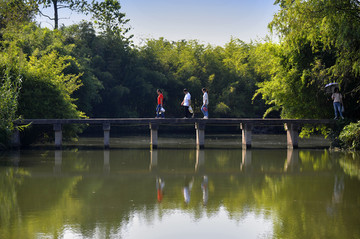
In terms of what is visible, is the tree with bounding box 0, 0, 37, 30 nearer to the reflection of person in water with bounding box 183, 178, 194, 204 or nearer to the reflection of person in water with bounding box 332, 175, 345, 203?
the reflection of person in water with bounding box 183, 178, 194, 204

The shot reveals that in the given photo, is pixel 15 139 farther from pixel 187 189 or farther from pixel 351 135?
pixel 351 135

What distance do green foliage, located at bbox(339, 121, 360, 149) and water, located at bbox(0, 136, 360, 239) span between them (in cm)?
250

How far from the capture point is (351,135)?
2417 cm

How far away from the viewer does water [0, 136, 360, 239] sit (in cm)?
966

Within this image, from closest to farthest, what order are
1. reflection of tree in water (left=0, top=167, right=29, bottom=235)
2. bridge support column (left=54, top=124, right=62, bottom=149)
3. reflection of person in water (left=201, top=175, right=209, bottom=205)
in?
reflection of tree in water (left=0, top=167, right=29, bottom=235), reflection of person in water (left=201, top=175, right=209, bottom=205), bridge support column (left=54, top=124, right=62, bottom=149)

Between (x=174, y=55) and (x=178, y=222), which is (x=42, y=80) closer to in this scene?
(x=178, y=222)

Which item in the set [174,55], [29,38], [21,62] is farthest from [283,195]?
[174,55]

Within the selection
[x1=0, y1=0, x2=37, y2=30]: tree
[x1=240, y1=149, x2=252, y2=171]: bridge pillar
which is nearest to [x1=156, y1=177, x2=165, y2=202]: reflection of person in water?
[x1=240, y1=149, x2=252, y2=171]: bridge pillar

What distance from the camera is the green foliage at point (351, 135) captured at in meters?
24.0

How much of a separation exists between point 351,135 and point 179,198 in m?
13.6

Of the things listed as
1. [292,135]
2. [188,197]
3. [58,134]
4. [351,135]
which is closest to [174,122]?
[58,134]

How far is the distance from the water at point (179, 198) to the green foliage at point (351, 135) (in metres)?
2.50

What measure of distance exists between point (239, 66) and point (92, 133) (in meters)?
19.8

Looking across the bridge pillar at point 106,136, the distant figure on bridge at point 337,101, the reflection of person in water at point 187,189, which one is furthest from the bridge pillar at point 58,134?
the distant figure on bridge at point 337,101
